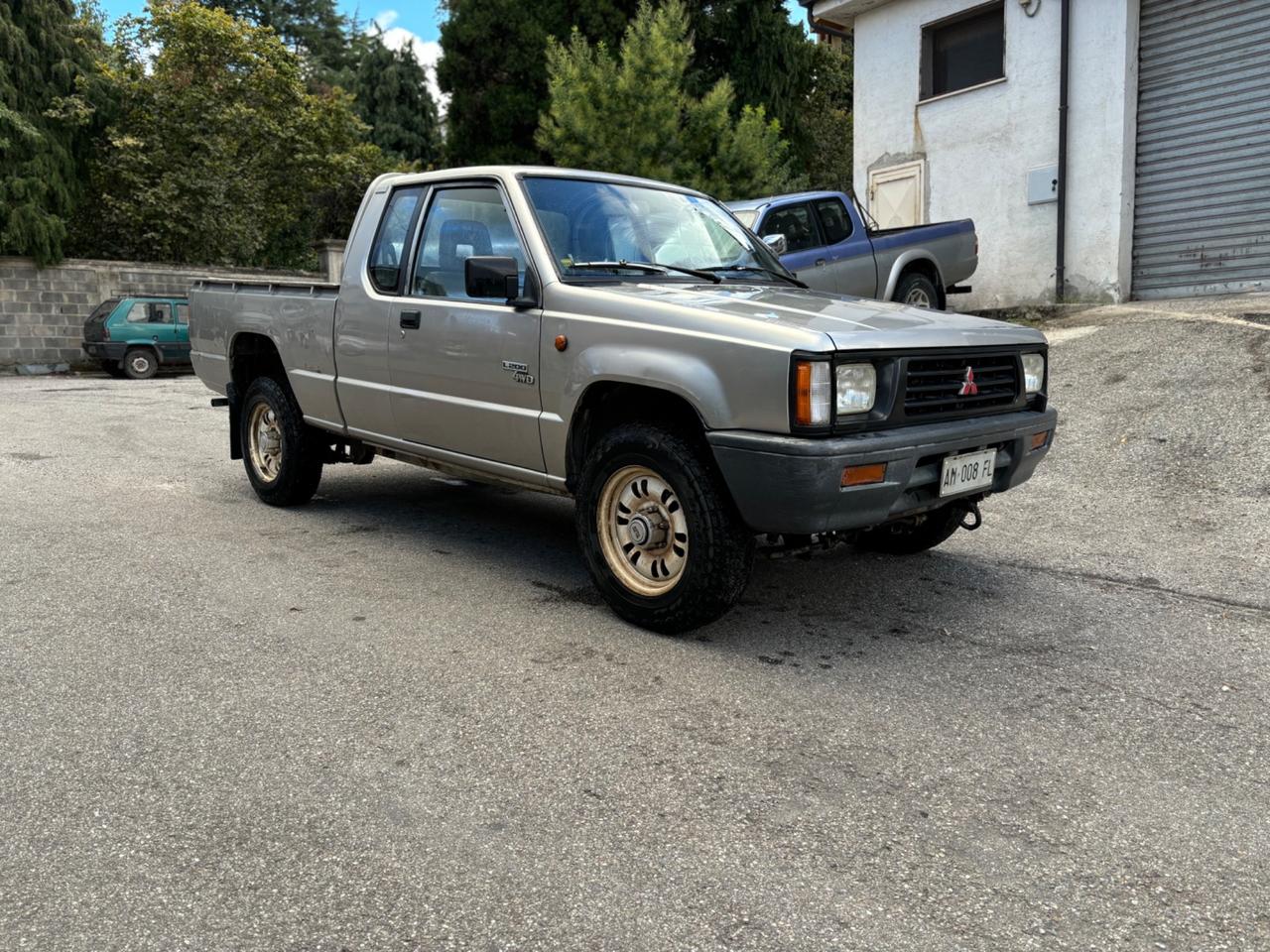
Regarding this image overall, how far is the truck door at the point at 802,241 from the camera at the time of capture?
9.67 metres

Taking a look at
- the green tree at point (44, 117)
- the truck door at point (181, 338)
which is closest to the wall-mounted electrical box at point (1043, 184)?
the truck door at point (181, 338)

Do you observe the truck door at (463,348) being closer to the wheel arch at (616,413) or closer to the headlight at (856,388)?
the wheel arch at (616,413)

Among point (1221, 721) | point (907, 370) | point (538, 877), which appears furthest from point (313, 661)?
point (1221, 721)

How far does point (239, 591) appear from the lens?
471 cm

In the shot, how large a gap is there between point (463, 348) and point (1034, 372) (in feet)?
8.42

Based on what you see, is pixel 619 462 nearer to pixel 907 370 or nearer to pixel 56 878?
pixel 907 370

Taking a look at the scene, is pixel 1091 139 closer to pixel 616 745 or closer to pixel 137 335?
pixel 616 745

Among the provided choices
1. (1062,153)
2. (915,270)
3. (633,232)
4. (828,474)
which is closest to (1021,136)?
(1062,153)

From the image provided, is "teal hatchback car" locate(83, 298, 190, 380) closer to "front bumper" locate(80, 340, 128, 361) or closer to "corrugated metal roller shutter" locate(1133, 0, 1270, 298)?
"front bumper" locate(80, 340, 128, 361)

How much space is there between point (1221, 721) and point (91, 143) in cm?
2526

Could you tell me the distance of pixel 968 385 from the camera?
13.7 feet

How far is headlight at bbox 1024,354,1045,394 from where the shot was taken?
4.53 meters

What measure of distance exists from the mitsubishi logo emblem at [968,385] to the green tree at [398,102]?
120 ft

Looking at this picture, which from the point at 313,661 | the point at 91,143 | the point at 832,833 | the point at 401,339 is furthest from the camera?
the point at 91,143
